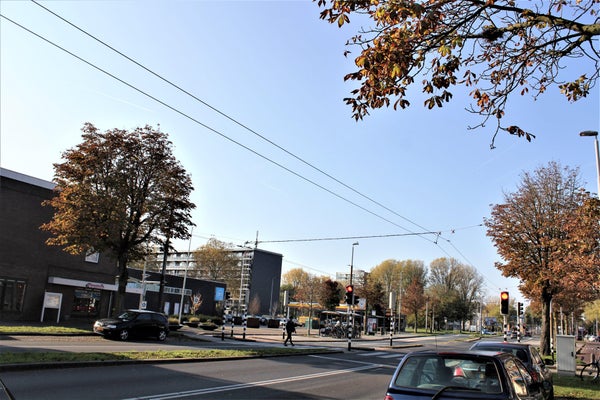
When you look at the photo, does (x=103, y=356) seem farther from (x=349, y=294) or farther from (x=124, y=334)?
(x=349, y=294)

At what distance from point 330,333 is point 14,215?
2902cm

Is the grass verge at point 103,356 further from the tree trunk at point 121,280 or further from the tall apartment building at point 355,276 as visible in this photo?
the tall apartment building at point 355,276

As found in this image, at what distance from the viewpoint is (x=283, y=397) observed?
32.9 ft

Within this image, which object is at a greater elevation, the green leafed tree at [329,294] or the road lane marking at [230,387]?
the green leafed tree at [329,294]

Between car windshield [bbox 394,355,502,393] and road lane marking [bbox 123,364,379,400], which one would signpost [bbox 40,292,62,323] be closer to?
road lane marking [bbox 123,364,379,400]

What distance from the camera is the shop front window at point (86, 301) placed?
34344 mm

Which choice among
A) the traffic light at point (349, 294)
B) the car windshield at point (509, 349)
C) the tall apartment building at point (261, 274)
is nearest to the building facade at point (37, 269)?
the traffic light at point (349, 294)

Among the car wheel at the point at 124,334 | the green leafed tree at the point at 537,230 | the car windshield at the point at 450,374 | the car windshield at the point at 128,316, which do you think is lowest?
the car wheel at the point at 124,334

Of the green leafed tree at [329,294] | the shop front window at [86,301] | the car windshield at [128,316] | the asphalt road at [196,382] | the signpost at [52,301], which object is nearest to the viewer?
the asphalt road at [196,382]

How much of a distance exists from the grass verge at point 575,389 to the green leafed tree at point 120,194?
19938mm

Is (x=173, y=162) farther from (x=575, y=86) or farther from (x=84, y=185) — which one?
(x=575, y=86)

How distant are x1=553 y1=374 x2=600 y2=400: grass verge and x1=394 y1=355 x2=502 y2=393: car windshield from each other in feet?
25.9

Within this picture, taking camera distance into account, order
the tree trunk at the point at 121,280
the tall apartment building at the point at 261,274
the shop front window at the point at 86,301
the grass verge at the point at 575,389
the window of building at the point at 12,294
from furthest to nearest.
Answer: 1. the tall apartment building at the point at 261,274
2. the shop front window at the point at 86,301
3. the window of building at the point at 12,294
4. the tree trunk at the point at 121,280
5. the grass verge at the point at 575,389

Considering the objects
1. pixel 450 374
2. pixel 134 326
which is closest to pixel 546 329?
pixel 134 326
